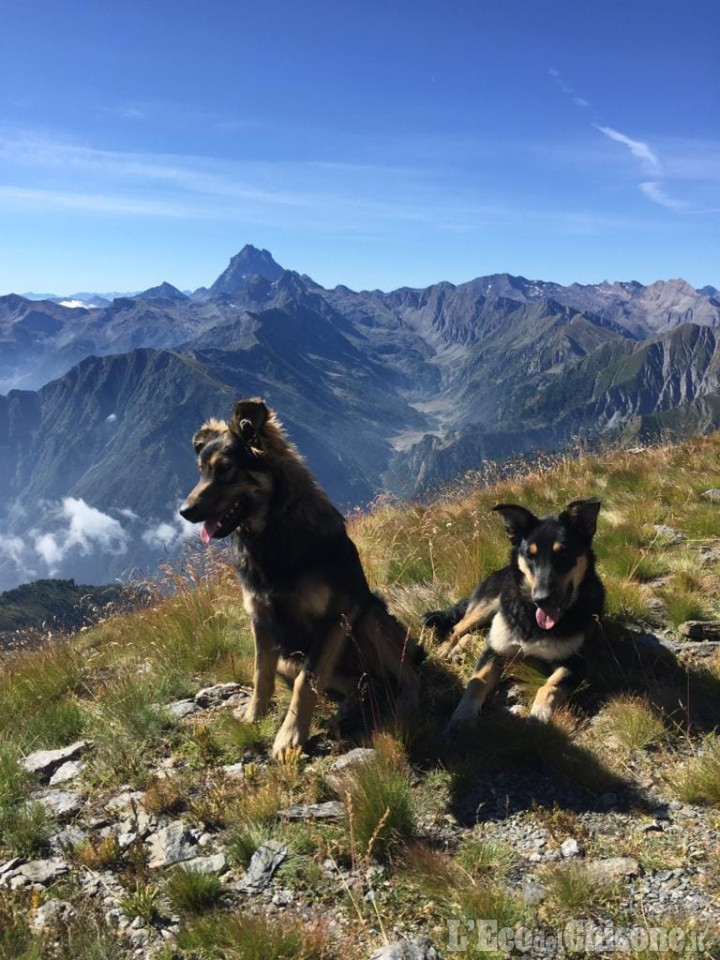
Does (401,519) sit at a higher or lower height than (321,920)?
higher

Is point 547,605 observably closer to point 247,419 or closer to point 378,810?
point 378,810

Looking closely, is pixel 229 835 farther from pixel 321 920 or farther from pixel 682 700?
pixel 682 700

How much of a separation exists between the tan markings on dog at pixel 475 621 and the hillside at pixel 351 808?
284 mm

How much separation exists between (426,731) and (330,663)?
3.15 feet

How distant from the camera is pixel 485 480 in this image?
45.7ft

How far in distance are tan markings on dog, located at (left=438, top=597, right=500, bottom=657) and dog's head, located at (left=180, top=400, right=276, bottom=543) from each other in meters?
2.80

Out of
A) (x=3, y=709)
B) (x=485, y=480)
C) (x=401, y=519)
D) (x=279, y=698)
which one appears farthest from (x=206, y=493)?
(x=485, y=480)

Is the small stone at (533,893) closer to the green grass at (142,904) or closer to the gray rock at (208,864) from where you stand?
the gray rock at (208,864)

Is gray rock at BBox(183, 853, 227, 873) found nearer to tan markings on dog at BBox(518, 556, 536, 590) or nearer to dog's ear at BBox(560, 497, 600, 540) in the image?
tan markings on dog at BBox(518, 556, 536, 590)

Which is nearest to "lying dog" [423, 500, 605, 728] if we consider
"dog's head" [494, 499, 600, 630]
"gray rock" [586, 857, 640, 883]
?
→ "dog's head" [494, 499, 600, 630]

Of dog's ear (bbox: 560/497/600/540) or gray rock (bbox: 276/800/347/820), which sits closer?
gray rock (bbox: 276/800/347/820)

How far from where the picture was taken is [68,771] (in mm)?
5254

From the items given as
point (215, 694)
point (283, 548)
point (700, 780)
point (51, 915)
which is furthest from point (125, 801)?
point (700, 780)

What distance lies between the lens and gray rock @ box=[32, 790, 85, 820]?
4.69 metres
